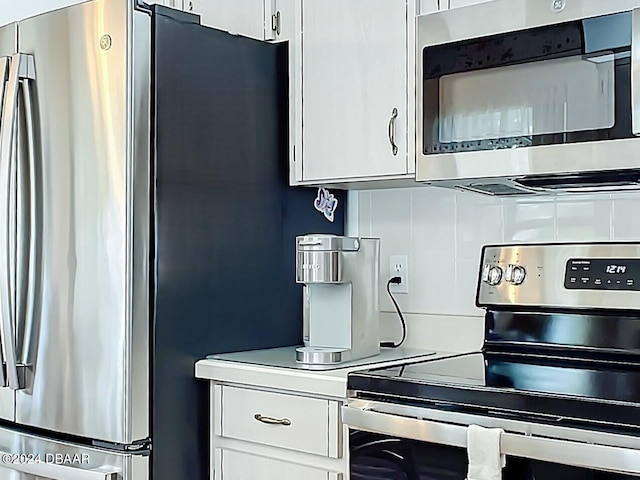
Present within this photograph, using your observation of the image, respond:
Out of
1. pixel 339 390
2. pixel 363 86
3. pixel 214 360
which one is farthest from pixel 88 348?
pixel 363 86

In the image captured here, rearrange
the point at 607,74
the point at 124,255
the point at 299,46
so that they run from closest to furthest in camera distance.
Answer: the point at 607,74
the point at 124,255
the point at 299,46

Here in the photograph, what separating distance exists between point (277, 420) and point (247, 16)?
1.27 meters

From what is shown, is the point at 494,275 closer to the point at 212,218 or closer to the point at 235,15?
the point at 212,218

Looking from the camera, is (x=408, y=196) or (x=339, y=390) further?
(x=408, y=196)

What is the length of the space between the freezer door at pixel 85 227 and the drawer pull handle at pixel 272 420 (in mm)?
293

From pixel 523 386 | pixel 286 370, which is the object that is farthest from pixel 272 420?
pixel 523 386

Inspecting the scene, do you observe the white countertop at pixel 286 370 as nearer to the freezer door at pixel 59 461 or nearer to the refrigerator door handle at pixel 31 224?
the freezer door at pixel 59 461

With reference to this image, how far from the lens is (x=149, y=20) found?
2191 millimetres

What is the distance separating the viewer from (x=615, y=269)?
6.59 ft

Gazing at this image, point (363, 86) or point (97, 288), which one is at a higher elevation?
point (363, 86)

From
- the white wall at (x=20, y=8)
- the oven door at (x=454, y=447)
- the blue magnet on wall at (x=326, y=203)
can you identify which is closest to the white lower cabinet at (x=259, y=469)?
the oven door at (x=454, y=447)

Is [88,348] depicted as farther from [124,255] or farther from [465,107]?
[465,107]

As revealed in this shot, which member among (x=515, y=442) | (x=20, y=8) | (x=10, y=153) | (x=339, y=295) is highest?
(x=20, y=8)

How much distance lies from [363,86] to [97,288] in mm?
894
